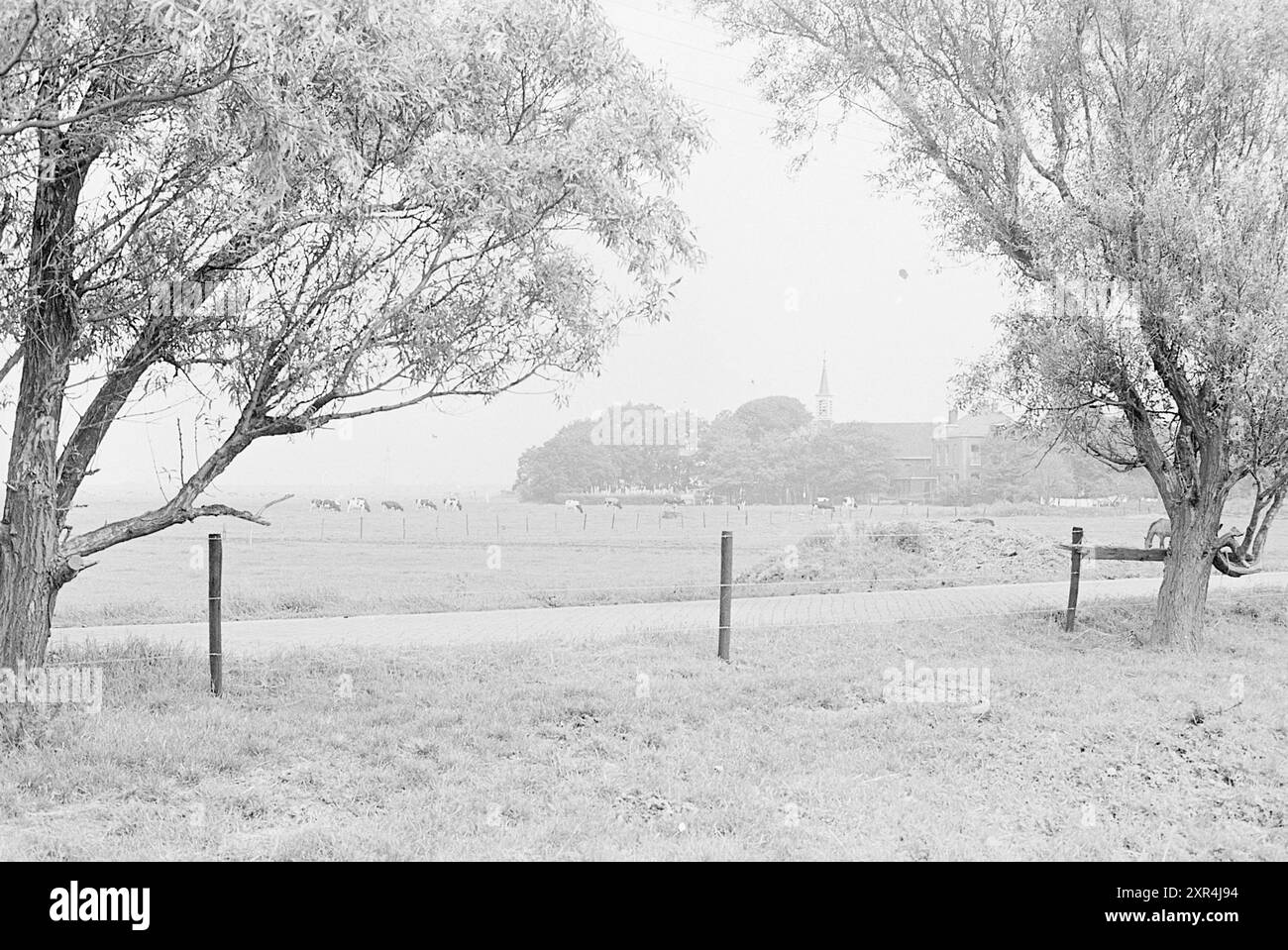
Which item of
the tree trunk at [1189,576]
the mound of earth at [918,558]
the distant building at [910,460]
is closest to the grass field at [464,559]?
the mound of earth at [918,558]

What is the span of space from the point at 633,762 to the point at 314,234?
4.46m

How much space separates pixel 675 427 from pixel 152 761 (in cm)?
2101

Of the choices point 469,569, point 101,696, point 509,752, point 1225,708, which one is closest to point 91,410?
point 101,696

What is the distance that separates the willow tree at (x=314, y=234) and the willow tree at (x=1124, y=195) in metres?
5.46

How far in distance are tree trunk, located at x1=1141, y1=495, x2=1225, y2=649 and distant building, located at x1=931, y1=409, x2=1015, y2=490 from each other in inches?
925

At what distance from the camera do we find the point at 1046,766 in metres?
7.16

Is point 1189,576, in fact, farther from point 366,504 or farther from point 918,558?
point 366,504

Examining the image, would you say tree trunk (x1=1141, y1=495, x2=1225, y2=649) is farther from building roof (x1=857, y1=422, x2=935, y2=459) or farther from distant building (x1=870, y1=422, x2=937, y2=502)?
building roof (x1=857, y1=422, x2=935, y2=459)

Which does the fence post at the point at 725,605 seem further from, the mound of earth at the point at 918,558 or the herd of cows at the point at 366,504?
the herd of cows at the point at 366,504

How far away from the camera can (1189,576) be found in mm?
11688

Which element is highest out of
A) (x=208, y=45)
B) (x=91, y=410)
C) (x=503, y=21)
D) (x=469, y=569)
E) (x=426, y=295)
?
(x=503, y=21)

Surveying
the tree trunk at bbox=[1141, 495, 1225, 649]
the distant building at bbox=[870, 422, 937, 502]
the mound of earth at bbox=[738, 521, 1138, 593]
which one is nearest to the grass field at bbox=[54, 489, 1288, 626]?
Answer: the mound of earth at bbox=[738, 521, 1138, 593]

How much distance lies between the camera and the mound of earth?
18.8 meters
